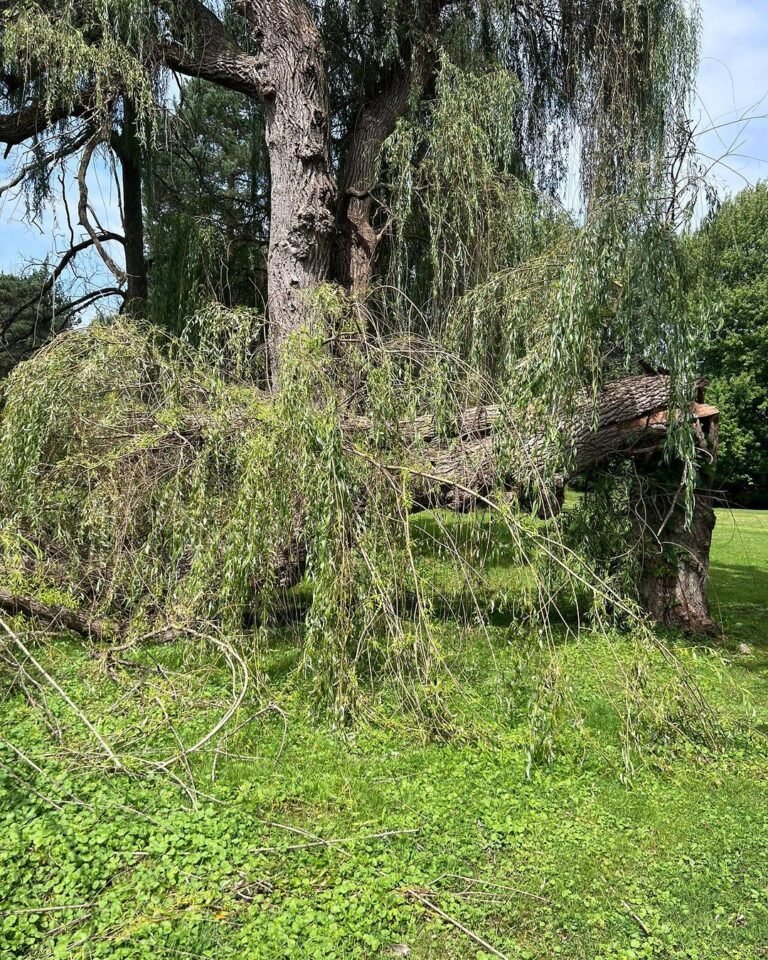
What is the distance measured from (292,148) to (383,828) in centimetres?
541

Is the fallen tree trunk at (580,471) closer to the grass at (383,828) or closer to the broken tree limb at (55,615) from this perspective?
the broken tree limb at (55,615)

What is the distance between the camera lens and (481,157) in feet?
19.4

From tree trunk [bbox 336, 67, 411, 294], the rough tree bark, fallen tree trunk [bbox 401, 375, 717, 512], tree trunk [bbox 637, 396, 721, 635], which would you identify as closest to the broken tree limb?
fallen tree trunk [bbox 401, 375, 717, 512]

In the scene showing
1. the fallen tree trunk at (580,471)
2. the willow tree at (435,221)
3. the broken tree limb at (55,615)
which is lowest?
the broken tree limb at (55,615)

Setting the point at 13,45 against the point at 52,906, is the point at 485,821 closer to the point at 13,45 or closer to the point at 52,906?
the point at 52,906

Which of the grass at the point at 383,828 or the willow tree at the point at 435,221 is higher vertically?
the willow tree at the point at 435,221

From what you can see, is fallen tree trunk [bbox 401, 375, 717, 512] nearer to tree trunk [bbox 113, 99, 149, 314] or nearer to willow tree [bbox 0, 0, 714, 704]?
willow tree [bbox 0, 0, 714, 704]

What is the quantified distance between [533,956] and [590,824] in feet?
2.66

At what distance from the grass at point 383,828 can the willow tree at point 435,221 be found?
2.64 feet

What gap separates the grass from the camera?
7.41 feet

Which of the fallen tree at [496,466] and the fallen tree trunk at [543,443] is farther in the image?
the fallen tree trunk at [543,443]

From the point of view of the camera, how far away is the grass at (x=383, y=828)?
2.26 metres

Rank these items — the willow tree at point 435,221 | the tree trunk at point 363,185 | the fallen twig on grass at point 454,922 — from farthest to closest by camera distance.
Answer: the tree trunk at point 363,185
the willow tree at point 435,221
the fallen twig on grass at point 454,922

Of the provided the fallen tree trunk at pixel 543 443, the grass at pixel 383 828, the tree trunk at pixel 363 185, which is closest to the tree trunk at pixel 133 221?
the tree trunk at pixel 363 185
